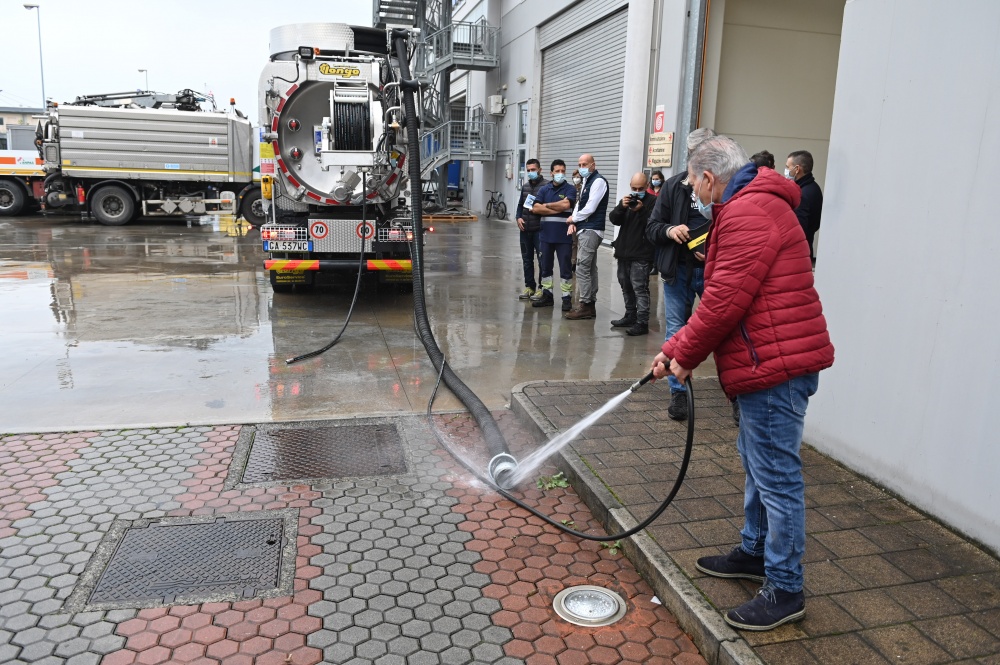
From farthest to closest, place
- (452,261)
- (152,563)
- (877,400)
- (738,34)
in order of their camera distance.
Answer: (452,261)
(738,34)
(877,400)
(152,563)

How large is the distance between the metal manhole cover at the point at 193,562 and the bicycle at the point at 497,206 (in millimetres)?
22251

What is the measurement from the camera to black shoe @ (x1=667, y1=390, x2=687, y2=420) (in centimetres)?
515

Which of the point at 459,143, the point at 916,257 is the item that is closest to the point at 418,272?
the point at 916,257

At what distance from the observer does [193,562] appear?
352cm

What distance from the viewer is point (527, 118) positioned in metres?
22.9

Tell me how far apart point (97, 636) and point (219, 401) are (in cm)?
297

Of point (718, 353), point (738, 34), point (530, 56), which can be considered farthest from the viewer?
point (530, 56)

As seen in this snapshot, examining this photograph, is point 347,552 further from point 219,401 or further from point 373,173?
Answer: point 373,173

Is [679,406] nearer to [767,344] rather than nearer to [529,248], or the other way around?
[767,344]

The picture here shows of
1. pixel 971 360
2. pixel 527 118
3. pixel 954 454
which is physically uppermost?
pixel 527 118

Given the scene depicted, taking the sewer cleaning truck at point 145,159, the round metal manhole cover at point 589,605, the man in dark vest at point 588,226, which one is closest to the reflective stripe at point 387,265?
the man in dark vest at point 588,226

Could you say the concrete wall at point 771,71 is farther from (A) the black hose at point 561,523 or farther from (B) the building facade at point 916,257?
(A) the black hose at point 561,523

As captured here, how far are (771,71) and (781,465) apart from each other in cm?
1268

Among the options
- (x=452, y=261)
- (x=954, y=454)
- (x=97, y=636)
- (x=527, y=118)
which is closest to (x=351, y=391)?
(x=97, y=636)
